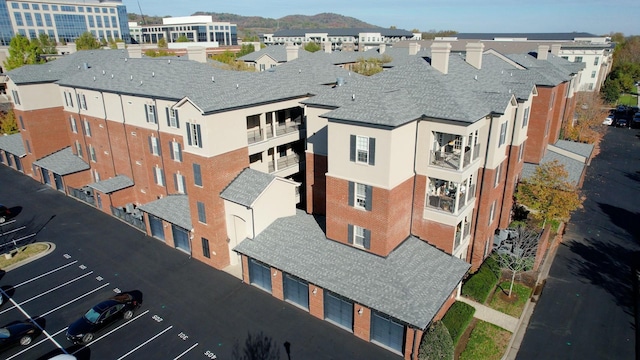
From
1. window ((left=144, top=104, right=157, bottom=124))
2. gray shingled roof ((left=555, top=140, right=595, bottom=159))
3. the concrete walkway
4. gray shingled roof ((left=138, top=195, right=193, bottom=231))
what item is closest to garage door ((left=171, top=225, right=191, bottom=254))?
gray shingled roof ((left=138, top=195, right=193, bottom=231))

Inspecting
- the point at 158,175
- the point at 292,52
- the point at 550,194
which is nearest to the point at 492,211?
the point at 550,194

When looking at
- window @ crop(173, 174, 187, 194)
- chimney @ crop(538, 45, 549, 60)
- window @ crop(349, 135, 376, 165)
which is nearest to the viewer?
window @ crop(349, 135, 376, 165)

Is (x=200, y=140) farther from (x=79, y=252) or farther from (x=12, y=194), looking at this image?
(x=12, y=194)

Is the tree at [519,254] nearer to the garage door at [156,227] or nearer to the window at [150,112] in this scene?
the garage door at [156,227]

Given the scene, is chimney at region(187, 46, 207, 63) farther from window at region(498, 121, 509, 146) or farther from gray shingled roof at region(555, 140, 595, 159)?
gray shingled roof at region(555, 140, 595, 159)

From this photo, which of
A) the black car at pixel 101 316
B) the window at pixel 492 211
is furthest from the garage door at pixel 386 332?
the black car at pixel 101 316

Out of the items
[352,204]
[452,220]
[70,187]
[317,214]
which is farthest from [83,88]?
[452,220]
